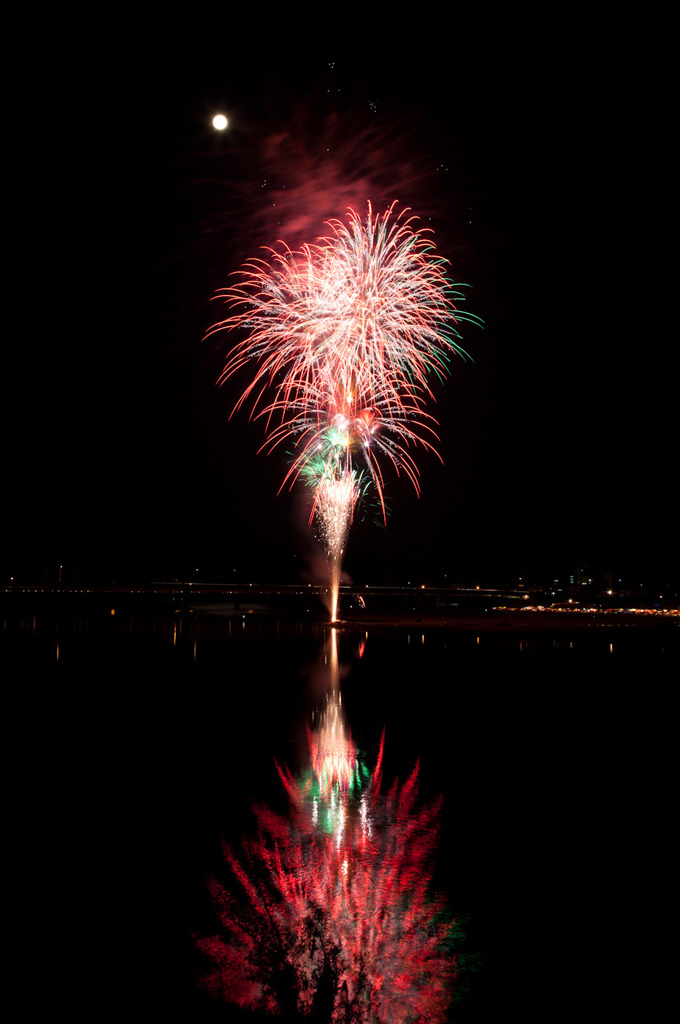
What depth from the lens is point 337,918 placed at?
4.22 m

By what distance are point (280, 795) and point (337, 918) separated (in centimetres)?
248

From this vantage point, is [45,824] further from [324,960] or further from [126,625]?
[126,625]

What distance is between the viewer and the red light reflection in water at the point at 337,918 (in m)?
3.48

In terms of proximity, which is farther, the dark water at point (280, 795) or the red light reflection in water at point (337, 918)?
the dark water at point (280, 795)

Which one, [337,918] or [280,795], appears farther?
[280,795]

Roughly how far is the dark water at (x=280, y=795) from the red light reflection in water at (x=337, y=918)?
160 mm

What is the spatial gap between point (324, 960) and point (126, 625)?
77.3 ft

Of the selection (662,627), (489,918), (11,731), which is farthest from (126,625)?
(489,918)

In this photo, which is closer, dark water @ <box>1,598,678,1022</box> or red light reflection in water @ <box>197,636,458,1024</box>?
red light reflection in water @ <box>197,636,458,1024</box>

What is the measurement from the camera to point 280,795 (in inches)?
261

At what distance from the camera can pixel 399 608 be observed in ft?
134

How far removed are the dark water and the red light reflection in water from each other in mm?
160

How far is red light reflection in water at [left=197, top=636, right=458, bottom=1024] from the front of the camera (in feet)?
11.4

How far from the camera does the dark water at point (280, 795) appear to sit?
12.6 ft
